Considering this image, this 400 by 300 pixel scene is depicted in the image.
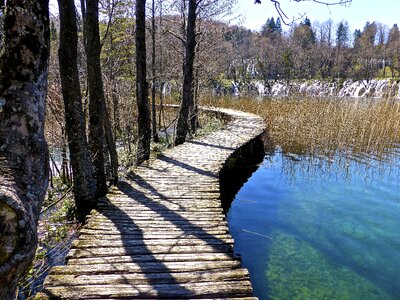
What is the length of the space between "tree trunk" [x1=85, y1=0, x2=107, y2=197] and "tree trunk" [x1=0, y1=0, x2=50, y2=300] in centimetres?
351

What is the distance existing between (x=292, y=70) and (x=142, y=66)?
40.2 metres

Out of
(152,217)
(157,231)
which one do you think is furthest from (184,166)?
(157,231)

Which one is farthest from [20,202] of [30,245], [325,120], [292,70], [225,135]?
[292,70]

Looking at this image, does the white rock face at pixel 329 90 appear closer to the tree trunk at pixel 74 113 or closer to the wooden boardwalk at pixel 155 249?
the wooden boardwalk at pixel 155 249

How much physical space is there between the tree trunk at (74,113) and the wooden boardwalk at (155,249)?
485mm

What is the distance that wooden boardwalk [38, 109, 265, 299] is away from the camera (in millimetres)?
2607

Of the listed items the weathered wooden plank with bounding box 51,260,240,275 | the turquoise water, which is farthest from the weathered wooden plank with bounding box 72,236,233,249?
the turquoise water

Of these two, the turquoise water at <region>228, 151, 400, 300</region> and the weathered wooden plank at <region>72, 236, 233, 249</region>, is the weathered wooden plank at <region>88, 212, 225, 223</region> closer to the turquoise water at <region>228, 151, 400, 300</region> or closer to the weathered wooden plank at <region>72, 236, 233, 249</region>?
the weathered wooden plank at <region>72, 236, 233, 249</region>

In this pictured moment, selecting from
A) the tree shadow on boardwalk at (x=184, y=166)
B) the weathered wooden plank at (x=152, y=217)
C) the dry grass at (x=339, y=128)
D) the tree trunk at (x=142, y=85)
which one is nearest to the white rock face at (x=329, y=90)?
the dry grass at (x=339, y=128)

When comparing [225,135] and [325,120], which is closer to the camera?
[225,135]

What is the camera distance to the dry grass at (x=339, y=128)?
10211 mm

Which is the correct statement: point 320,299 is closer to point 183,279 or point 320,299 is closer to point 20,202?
point 183,279

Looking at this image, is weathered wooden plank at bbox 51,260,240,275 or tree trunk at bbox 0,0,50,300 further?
weathered wooden plank at bbox 51,260,240,275

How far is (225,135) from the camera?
Result: 1028 centimetres
